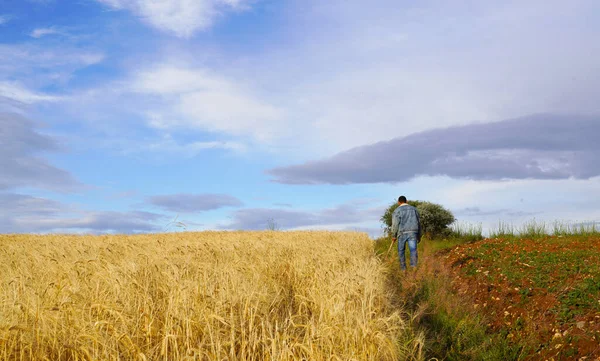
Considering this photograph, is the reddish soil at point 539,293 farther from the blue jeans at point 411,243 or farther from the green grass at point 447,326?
the blue jeans at point 411,243

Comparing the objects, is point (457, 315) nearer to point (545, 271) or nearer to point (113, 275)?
point (545, 271)

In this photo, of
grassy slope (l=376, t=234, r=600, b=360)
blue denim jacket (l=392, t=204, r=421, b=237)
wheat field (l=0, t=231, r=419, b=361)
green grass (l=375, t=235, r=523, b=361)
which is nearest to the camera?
wheat field (l=0, t=231, r=419, b=361)

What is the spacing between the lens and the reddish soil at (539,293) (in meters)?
8.16

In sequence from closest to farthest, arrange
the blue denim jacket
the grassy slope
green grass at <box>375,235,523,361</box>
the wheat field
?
the wheat field < green grass at <box>375,235,523,361</box> < the grassy slope < the blue denim jacket

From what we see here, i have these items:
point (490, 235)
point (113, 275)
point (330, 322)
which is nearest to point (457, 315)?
point (330, 322)

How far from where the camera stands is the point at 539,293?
10.5m

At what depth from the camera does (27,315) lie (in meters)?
6.03

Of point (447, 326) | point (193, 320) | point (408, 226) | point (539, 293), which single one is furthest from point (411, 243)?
point (193, 320)

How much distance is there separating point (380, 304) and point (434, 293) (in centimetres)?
394

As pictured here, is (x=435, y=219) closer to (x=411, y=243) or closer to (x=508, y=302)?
(x=411, y=243)

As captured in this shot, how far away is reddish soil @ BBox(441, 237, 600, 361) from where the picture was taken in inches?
321

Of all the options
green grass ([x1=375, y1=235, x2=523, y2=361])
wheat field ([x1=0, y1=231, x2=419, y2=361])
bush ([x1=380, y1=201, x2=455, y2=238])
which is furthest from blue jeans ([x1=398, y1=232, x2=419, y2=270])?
bush ([x1=380, y1=201, x2=455, y2=238])

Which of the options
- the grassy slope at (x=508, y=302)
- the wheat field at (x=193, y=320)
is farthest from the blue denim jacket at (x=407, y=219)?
the wheat field at (x=193, y=320)

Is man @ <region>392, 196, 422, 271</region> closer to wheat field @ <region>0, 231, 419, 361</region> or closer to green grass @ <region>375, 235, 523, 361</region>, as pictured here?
green grass @ <region>375, 235, 523, 361</region>
